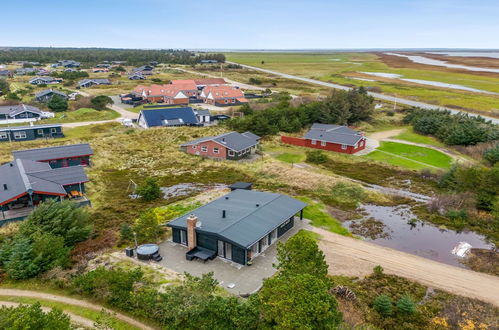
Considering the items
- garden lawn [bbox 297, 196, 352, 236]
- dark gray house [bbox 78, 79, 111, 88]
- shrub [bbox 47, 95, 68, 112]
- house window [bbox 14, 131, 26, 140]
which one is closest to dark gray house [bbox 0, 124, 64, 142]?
house window [bbox 14, 131, 26, 140]

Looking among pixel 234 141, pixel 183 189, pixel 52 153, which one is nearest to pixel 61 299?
pixel 183 189

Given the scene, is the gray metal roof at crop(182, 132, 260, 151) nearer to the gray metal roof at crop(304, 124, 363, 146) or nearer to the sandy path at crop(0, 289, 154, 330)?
the gray metal roof at crop(304, 124, 363, 146)

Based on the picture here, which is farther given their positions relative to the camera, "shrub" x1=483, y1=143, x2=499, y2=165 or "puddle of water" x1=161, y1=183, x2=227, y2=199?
"shrub" x1=483, y1=143, x2=499, y2=165

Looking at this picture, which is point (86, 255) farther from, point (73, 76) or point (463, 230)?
point (73, 76)

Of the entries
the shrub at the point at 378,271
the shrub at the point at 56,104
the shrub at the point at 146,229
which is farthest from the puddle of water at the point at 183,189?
the shrub at the point at 56,104

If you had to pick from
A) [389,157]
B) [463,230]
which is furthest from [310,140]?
[463,230]

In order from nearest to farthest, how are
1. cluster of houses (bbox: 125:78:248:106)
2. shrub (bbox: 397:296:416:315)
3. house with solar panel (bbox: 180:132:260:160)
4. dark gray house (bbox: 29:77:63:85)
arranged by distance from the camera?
shrub (bbox: 397:296:416:315)
house with solar panel (bbox: 180:132:260:160)
cluster of houses (bbox: 125:78:248:106)
dark gray house (bbox: 29:77:63:85)
